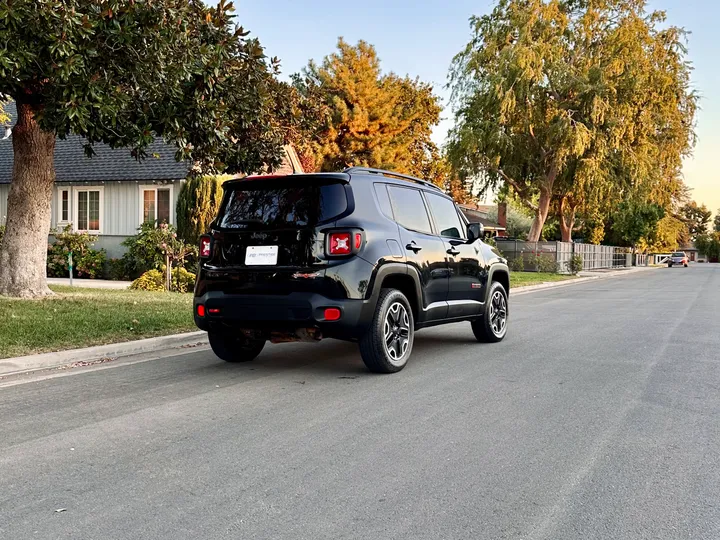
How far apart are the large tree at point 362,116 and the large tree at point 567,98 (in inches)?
120

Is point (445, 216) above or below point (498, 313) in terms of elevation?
above

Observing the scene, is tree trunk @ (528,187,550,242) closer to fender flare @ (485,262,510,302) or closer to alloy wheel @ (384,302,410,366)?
fender flare @ (485,262,510,302)

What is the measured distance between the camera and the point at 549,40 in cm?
3603

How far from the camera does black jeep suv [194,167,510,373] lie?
691 centimetres

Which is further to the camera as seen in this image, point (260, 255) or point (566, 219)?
point (566, 219)

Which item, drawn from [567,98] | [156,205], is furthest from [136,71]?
[567,98]

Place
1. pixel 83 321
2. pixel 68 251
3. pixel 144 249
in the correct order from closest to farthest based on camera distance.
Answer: pixel 83 321, pixel 144 249, pixel 68 251

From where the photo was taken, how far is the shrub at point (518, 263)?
38841 mm

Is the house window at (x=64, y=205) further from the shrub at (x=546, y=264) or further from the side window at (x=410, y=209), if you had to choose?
the shrub at (x=546, y=264)

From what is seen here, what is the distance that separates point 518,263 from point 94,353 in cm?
3268

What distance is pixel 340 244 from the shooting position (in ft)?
22.7

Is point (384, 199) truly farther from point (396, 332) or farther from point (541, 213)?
point (541, 213)

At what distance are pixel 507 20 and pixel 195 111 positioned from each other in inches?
1169

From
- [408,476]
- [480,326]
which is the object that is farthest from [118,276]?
Answer: [408,476]
